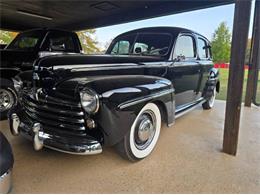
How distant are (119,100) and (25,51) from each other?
3.09 metres

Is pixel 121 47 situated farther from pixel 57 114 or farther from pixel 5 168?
pixel 5 168

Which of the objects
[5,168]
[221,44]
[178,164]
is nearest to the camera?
[5,168]

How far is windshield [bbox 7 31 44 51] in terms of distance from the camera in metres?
4.11

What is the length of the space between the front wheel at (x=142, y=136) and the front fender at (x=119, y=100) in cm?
14

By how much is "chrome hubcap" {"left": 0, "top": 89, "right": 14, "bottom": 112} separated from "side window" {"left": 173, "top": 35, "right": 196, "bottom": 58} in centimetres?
311

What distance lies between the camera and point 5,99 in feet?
12.2

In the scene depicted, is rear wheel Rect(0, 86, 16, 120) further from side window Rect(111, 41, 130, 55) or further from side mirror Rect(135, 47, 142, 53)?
side mirror Rect(135, 47, 142, 53)

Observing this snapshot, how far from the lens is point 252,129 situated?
345 centimetres

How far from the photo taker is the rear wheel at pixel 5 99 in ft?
11.9

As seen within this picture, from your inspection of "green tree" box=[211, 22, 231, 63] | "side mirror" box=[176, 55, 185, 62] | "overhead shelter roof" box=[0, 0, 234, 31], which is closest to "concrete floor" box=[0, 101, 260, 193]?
"side mirror" box=[176, 55, 185, 62]

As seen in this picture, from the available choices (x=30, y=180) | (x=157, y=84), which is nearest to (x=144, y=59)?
(x=157, y=84)

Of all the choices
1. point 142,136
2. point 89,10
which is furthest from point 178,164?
point 89,10

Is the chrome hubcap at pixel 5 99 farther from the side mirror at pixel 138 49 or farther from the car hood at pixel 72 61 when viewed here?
the side mirror at pixel 138 49

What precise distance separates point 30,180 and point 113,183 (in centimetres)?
78
